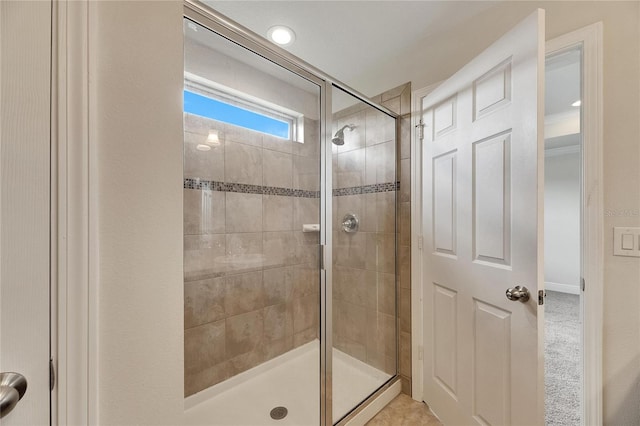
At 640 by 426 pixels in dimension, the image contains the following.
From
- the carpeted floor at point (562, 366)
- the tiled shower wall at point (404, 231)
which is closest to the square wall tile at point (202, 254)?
the tiled shower wall at point (404, 231)

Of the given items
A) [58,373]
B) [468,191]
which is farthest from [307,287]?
[58,373]

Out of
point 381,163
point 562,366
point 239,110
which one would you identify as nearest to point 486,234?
point 381,163

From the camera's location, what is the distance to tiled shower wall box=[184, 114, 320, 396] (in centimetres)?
152

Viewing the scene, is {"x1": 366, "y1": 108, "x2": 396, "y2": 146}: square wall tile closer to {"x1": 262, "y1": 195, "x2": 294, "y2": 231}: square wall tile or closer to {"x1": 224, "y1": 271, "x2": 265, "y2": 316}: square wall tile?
{"x1": 262, "y1": 195, "x2": 294, "y2": 231}: square wall tile

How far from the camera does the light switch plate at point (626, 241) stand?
1.04 meters

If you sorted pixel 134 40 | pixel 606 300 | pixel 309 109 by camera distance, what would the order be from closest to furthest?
pixel 134 40 < pixel 606 300 < pixel 309 109

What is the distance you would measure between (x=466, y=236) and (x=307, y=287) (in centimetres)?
102

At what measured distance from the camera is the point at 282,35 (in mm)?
1658

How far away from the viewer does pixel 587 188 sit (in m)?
1.12

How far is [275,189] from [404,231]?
99cm

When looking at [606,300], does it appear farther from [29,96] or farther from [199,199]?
[199,199]

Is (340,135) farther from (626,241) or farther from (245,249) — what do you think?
(626,241)

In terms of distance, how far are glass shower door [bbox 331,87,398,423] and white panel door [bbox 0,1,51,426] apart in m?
1.41

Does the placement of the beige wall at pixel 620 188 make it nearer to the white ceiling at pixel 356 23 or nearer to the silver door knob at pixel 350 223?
the white ceiling at pixel 356 23
